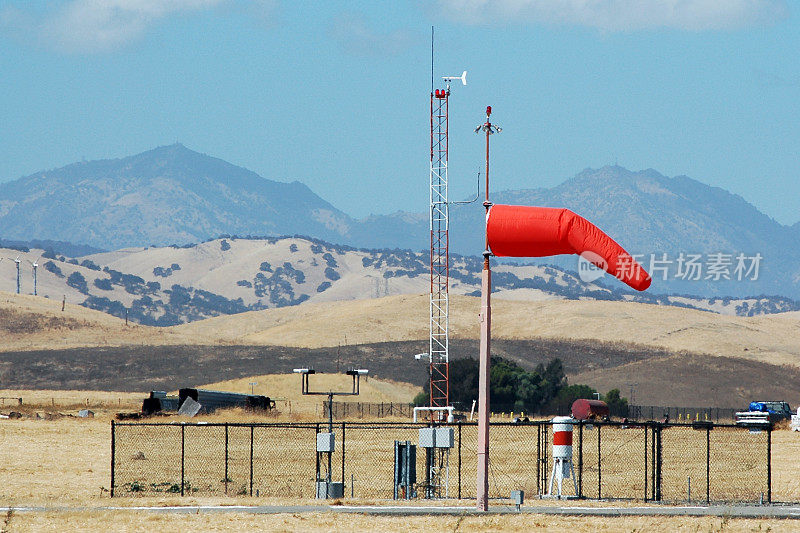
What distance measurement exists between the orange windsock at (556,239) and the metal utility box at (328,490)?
1014cm

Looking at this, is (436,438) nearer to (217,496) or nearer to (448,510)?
(448,510)

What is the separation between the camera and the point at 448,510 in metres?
28.9

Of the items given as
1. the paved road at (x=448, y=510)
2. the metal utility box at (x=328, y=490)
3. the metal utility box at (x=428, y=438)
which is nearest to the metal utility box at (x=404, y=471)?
the metal utility box at (x=428, y=438)

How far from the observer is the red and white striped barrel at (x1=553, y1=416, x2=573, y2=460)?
3331 cm

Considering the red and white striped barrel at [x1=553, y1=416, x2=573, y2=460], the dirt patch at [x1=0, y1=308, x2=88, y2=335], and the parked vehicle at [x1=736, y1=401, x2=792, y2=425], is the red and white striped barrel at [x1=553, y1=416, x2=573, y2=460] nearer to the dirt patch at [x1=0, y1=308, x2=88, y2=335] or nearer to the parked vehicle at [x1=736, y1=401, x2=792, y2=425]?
the parked vehicle at [x1=736, y1=401, x2=792, y2=425]

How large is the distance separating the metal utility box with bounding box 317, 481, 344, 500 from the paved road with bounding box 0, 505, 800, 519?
135 inches

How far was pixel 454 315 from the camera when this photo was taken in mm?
180250

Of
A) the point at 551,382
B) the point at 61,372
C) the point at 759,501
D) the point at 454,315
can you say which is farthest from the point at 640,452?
the point at 454,315

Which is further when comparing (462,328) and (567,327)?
(462,328)

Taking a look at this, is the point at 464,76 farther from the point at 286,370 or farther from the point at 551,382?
the point at 286,370

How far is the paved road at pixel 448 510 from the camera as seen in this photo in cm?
2859

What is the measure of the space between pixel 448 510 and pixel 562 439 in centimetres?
582

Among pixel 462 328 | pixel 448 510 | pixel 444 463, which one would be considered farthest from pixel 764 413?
pixel 462 328

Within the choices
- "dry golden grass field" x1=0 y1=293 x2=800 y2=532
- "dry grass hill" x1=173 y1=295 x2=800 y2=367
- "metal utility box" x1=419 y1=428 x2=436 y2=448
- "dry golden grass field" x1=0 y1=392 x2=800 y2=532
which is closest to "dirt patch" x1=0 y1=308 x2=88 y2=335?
"dry golden grass field" x1=0 y1=293 x2=800 y2=532
